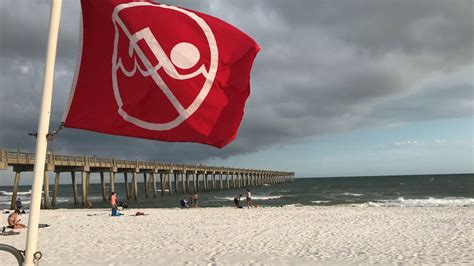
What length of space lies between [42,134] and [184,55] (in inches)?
63.9

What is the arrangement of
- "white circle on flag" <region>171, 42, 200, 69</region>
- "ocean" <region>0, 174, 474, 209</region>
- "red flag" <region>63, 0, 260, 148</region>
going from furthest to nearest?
"ocean" <region>0, 174, 474, 209</region>, "white circle on flag" <region>171, 42, 200, 69</region>, "red flag" <region>63, 0, 260, 148</region>

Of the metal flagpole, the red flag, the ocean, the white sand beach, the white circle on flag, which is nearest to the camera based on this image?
the metal flagpole

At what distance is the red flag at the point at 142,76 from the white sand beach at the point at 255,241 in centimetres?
494

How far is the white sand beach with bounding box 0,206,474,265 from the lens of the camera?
29.1 ft

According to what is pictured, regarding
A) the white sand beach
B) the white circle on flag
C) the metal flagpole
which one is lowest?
the white sand beach

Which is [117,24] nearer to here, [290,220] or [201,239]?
[201,239]

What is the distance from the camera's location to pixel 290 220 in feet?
55.6

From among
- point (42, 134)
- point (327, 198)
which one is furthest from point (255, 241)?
point (327, 198)

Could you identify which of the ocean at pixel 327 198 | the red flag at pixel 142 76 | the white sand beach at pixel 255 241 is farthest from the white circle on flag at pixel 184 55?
the ocean at pixel 327 198

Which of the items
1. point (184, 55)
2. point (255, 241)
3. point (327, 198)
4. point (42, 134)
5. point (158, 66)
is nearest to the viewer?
point (42, 134)

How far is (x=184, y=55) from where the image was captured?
434 centimetres

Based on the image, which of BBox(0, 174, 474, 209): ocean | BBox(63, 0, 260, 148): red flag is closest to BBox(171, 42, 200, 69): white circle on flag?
BBox(63, 0, 260, 148): red flag

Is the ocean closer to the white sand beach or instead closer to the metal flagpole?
the white sand beach

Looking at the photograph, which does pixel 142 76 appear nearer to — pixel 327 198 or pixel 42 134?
pixel 42 134
